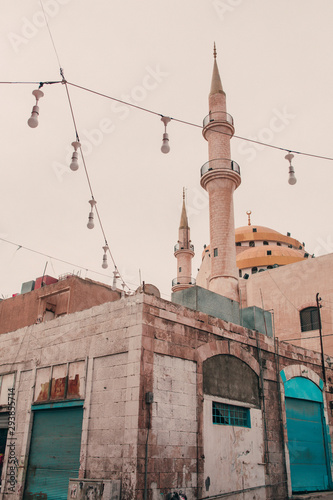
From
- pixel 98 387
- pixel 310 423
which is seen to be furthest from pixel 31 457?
pixel 310 423

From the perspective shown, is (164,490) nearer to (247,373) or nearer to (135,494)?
(135,494)

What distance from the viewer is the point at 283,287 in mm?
26984

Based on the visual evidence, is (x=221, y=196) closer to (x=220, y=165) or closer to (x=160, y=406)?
(x=220, y=165)

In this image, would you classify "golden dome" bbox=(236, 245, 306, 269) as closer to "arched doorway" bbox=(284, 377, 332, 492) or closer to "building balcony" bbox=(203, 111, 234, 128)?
"building balcony" bbox=(203, 111, 234, 128)

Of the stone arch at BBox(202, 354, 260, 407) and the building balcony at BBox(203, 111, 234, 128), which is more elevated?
the building balcony at BBox(203, 111, 234, 128)

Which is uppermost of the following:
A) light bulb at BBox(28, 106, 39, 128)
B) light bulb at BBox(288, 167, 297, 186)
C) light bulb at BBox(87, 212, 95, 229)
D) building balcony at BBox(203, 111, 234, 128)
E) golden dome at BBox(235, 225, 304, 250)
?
golden dome at BBox(235, 225, 304, 250)

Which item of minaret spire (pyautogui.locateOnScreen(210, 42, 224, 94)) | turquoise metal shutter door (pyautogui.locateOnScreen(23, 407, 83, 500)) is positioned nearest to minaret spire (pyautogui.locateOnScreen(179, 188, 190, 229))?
minaret spire (pyautogui.locateOnScreen(210, 42, 224, 94))

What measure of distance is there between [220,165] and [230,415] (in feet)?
59.3

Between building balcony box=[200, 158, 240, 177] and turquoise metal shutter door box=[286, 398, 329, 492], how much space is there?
1579cm

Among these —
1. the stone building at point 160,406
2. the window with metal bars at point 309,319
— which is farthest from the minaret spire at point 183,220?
the stone building at point 160,406

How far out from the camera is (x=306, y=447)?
48.0ft

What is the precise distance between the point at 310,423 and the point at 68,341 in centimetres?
913

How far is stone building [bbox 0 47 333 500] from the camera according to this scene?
9.86m

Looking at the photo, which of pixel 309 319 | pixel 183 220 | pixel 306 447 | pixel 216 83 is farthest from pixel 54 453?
pixel 183 220
